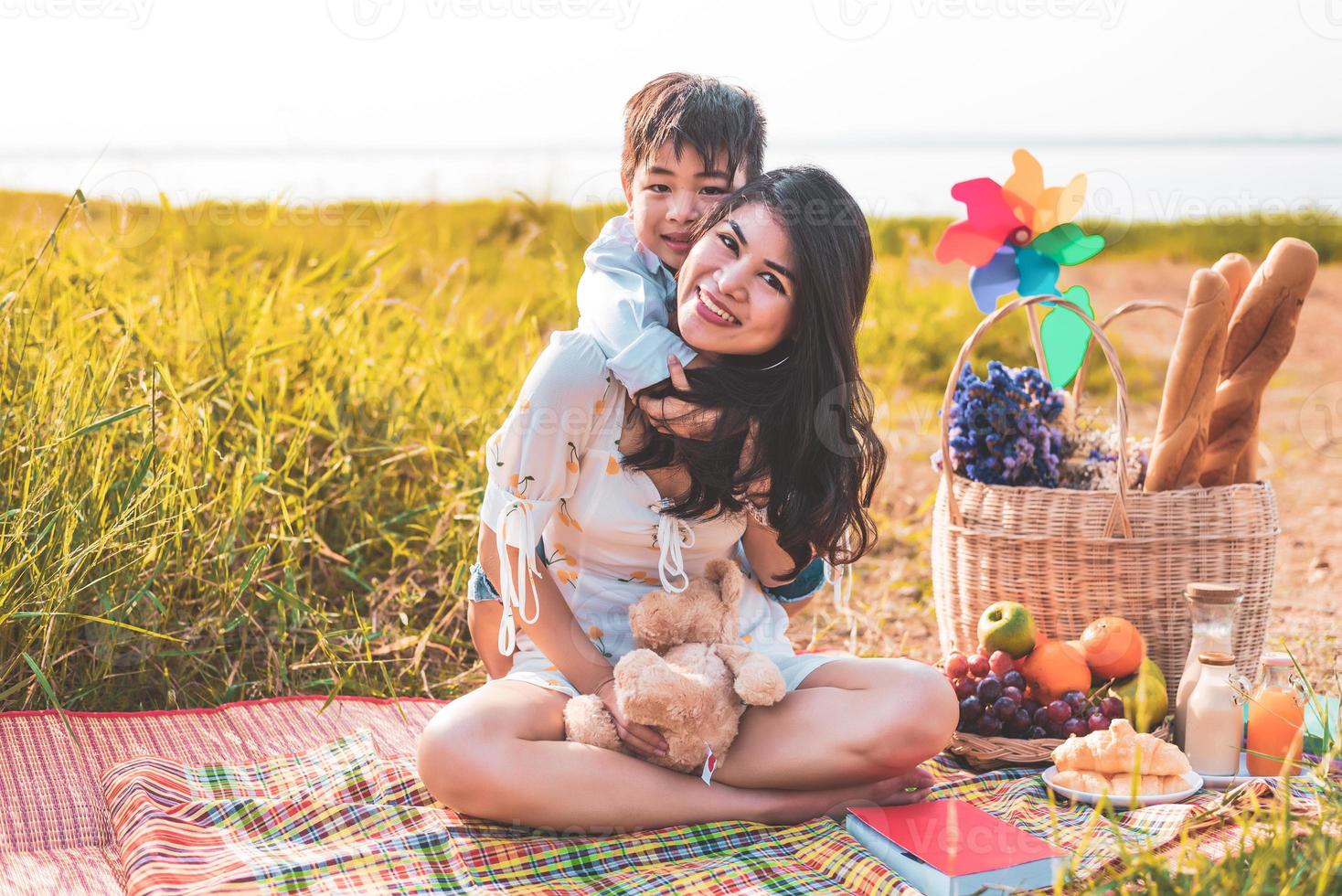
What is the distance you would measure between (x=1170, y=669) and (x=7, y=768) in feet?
8.57

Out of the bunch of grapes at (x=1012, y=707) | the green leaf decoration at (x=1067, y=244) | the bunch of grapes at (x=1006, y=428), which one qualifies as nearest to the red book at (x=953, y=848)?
the bunch of grapes at (x=1012, y=707)

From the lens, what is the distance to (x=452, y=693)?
3.32 m

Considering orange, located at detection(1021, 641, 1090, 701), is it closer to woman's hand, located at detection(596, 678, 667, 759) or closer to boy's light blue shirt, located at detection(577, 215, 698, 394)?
woman's hand, located at detection(596, 678, 667, 759)

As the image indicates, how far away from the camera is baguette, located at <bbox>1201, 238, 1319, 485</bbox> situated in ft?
9.92

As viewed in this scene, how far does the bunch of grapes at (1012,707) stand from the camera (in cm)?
276

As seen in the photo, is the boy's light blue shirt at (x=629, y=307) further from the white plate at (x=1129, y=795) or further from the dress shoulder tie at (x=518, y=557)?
the white plate at (x=1129, y=795)

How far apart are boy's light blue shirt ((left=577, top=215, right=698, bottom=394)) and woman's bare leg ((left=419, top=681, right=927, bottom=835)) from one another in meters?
0.67

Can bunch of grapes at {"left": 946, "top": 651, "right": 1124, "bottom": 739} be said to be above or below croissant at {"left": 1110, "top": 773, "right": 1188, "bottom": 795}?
above

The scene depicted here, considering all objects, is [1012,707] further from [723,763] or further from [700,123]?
[700,123]

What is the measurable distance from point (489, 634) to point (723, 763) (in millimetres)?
620

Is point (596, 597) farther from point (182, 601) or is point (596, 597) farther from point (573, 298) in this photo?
point (573, 298)

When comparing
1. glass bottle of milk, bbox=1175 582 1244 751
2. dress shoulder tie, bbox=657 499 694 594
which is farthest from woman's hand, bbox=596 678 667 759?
glass bottle of milk, bbox=1175 582 1244 751

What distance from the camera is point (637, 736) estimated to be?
2.32m

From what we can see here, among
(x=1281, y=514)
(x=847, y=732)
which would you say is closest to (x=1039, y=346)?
(x=847, y=732)
